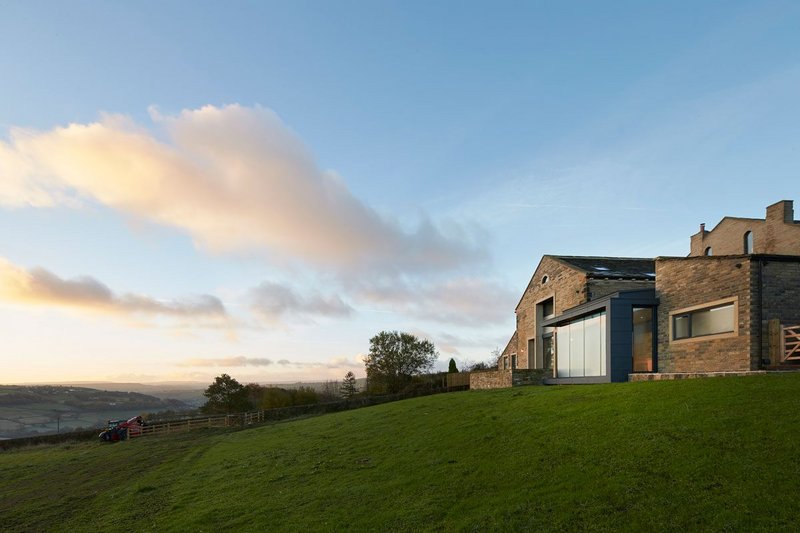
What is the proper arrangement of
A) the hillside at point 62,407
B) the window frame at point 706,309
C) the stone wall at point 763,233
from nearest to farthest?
the window frame at point 706,309
the stone wall at point 763,233
the hillside at point 62,407

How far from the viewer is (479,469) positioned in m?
10.1

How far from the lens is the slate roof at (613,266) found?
2722 cm

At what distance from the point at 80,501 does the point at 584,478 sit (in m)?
14.4

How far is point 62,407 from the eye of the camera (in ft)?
426

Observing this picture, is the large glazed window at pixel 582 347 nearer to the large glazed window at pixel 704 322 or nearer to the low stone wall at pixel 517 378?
the low stone wall at pixel 517 378

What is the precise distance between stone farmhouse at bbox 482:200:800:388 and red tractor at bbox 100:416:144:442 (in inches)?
993

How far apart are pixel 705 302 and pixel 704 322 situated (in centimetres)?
90

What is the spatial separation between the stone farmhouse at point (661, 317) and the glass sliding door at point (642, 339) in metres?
0.05

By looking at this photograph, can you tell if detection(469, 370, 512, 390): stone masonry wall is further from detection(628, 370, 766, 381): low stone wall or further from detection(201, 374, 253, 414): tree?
detection(201, 374, 253, 414): tree

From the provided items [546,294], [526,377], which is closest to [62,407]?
[546,294]

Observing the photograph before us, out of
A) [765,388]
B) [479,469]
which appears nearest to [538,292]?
[765,388]

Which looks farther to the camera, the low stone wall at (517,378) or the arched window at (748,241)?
the arched window at (748,241)

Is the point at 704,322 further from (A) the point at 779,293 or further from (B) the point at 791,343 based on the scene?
(B) the point at 791,343

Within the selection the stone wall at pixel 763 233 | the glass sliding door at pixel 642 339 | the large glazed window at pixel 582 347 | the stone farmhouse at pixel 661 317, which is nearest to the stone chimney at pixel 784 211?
the stone wall at pixel 763 233
